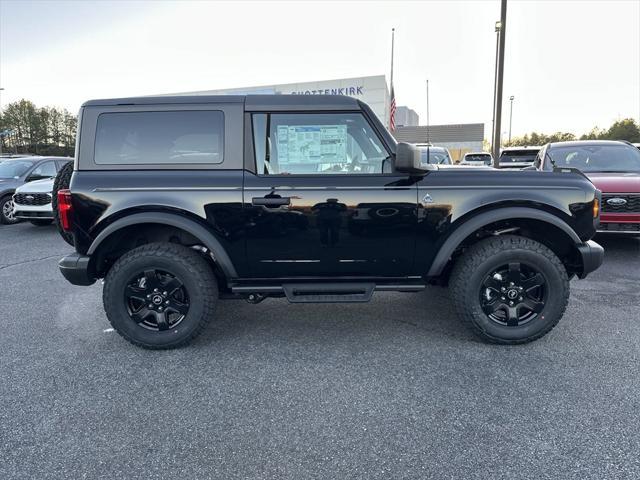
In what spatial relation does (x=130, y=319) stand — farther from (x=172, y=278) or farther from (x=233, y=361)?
(x=233, y=361)

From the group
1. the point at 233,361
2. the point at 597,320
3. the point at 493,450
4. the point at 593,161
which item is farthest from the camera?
the point at 593,161

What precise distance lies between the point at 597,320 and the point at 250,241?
10.5ft

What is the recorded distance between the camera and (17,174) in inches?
383

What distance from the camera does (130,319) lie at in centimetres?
333

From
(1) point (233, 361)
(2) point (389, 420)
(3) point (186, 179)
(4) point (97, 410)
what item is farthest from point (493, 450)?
(3) point (186, 179)

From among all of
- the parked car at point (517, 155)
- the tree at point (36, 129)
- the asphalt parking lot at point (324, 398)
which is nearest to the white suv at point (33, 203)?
the asphalt parking lot at point (324, 398)

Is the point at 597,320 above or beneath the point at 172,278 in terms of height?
beneath

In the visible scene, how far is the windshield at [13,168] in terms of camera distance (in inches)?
381

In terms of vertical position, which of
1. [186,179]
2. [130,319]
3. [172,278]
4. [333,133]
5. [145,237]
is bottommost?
[130,319]

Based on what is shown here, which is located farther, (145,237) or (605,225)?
(605,225)

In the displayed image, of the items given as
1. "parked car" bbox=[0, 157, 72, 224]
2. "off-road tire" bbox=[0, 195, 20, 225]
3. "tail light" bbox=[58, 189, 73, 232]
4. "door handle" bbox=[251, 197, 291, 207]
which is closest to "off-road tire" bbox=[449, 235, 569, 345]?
"door handle" bbox=[251, 197, 291, 207]

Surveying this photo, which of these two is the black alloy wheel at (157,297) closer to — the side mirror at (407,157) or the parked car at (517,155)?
the side mirror at (407,157)

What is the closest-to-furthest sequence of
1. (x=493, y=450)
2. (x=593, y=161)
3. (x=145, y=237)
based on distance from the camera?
(x=493, y=450), (x=145, y=237), (x=593, y=161)

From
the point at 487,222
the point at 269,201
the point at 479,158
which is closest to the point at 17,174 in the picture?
the point at 269,201
